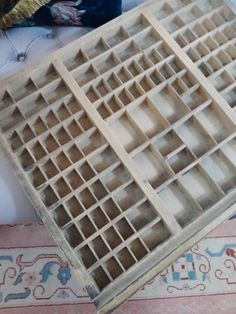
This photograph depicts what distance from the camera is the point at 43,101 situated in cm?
83

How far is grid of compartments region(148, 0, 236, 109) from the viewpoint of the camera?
0.84 meters

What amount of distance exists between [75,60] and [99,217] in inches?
13.3

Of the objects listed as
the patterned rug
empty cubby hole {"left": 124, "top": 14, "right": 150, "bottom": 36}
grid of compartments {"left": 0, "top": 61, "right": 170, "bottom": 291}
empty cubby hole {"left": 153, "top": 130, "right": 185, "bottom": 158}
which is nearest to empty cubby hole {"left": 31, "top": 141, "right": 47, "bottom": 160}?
grid of compartments {"left": 0, "top": 61, "right": 170, "bottom": 291}

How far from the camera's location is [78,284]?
1.10 meters

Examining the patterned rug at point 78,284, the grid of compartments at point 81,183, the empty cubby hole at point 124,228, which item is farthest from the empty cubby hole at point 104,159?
the patterned rug at point 78,284

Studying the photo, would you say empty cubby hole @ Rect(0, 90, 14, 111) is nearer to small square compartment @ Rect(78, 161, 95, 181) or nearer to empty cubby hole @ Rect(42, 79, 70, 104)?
empty cubby hole @ Rect(42, 79, 70, 104)

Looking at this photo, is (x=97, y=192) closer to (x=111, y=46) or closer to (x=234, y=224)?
(x=111, y=46)

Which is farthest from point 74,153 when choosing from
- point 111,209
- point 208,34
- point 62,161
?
point 208,34

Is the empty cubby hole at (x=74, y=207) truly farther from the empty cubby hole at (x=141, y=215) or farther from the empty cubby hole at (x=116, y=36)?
the empty cubby hole at (x=116, y=36)

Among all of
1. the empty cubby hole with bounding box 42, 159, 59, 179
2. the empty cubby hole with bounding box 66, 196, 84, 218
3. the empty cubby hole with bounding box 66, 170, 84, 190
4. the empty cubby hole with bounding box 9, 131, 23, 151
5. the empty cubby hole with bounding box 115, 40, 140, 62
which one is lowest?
the empty cubby hole with bounding box 66, 196, 84, 218

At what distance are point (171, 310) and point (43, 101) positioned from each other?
0.64 m

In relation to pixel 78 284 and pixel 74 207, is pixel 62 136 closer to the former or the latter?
pixel 74 207

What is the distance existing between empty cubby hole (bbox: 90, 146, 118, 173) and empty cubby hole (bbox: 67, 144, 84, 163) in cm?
2

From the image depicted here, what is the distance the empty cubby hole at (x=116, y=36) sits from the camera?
87cm
